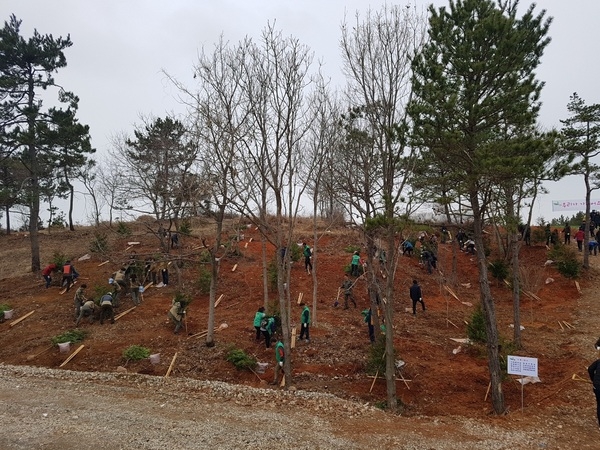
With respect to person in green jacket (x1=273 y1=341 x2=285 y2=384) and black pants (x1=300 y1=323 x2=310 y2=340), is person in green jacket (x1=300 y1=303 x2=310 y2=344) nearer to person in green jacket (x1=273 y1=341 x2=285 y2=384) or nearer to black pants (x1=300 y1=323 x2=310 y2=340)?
black pants (x1=300 y1=323 x2=310 y2=340)

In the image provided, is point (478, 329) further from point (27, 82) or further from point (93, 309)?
point (27, 82)

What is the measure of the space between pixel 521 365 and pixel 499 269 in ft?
44.6

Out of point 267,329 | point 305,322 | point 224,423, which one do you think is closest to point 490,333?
point 305,322

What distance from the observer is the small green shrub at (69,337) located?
1260cm

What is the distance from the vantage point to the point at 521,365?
8.44 metres

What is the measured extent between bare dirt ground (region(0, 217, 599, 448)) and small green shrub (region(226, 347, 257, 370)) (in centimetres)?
21

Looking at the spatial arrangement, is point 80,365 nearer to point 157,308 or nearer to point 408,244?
point 157,308

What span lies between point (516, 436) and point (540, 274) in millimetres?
13376

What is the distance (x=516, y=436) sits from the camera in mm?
7172

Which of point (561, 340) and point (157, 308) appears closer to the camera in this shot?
point (561, 340)

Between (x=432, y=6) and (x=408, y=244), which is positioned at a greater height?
(x=432, y=6)

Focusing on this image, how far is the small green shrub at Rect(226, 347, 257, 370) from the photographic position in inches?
436

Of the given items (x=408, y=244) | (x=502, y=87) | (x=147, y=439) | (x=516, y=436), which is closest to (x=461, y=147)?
(x=502, y=87)

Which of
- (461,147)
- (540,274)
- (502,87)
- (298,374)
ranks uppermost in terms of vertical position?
(502,87)
